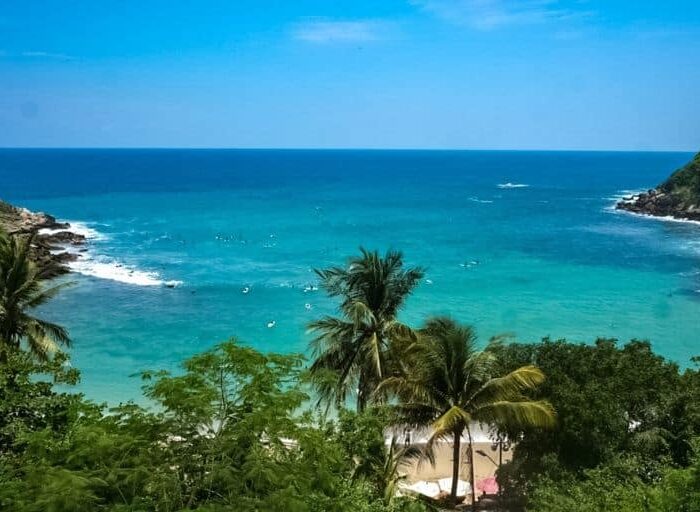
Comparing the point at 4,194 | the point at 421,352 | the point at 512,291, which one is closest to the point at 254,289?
the point at 512,291

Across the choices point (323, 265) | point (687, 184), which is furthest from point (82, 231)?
point (687, 184)

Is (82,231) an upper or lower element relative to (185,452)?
upper

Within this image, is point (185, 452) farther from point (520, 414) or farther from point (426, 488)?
point (426, 488)

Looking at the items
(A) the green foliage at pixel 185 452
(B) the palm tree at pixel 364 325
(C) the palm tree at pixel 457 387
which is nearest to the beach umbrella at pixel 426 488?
(B) the palm tree at pixel 364 325

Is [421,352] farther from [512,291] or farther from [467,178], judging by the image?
[467,178]

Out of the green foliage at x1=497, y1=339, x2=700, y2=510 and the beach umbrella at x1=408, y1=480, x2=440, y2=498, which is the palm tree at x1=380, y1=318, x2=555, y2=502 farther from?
the beach umbrella at x1=408, y1=480, x2=440, y2=498

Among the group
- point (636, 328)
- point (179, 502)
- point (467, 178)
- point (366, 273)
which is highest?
point (467, 178)

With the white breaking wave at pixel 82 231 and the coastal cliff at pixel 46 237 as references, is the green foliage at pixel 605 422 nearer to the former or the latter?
the coastal cliff at pixel 46 237
